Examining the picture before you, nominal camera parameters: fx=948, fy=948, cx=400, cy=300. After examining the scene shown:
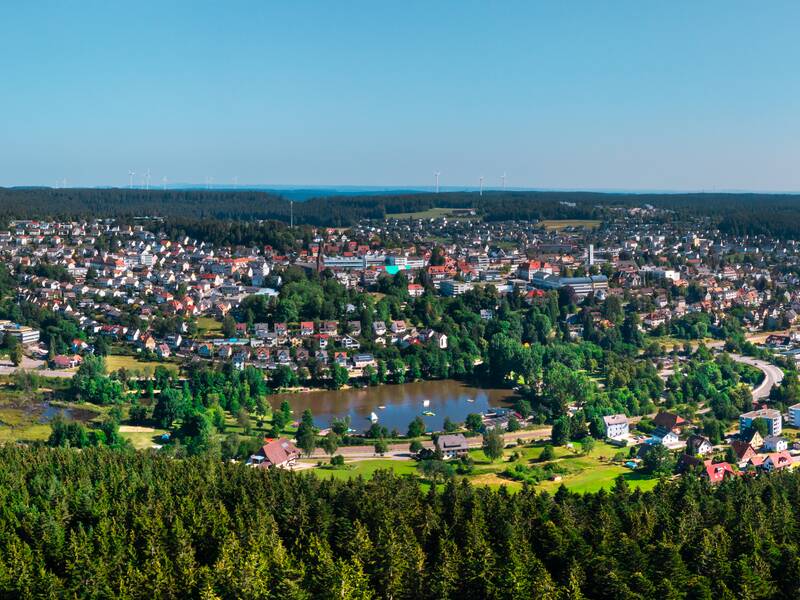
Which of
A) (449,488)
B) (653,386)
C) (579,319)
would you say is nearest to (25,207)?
(579,319)

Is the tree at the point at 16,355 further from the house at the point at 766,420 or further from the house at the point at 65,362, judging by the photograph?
the house at the point at 766,420

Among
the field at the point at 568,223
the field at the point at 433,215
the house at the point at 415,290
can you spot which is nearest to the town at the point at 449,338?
the house at the point at 415,290

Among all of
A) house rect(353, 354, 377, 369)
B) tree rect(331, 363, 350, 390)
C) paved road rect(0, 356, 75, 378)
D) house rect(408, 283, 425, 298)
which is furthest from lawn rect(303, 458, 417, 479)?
house rect(408, 283, 425, 298)

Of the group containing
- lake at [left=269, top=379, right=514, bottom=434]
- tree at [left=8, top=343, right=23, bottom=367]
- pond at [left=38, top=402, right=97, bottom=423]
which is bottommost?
lake at [left=269, top=379, right=514, bottom=434]

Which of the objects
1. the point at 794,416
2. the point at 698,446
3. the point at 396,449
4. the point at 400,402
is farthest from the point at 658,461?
the point at 400,402

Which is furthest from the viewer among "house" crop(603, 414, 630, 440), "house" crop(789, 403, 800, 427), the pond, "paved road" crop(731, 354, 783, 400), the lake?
"paved road" crop(731, 354, 783, 400)

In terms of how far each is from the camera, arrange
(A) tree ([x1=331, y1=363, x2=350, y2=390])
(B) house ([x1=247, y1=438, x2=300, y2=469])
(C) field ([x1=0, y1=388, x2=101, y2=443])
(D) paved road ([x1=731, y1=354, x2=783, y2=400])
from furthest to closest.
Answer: (A) tree ([x1=331, y1=363, x2=350, y2=390])
(D) paved road ([x1=731, y1=354, x2=783, y2=400])
(C) field ([x1=0, y1=388, x2=101, y2=443])
(B) house ([x1=247, y1=438, x2=300, y2=469])

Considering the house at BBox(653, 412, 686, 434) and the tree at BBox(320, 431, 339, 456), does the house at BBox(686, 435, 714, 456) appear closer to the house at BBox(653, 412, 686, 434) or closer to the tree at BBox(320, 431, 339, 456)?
the house at BBox(653, 412, 686, 434)
